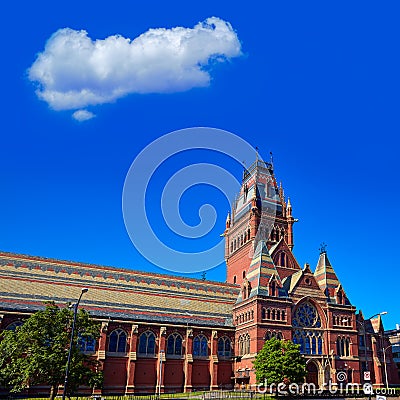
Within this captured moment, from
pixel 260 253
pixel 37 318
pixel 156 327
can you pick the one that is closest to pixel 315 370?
pixel 260 253

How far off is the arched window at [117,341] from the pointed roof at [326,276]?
36.1m

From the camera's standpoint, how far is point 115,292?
73562mm

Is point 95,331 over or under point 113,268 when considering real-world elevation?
under

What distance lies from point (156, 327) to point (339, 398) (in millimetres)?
29339

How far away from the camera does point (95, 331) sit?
4534 centimetres

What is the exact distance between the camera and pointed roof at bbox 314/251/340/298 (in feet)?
243

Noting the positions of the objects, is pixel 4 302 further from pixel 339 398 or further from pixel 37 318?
pixel 339 398

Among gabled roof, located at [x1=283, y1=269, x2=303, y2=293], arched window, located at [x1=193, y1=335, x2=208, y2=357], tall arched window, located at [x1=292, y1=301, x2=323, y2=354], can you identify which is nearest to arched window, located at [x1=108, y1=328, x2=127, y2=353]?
arched window, located at [x1=193, y1=335, x2=208, y2=357]

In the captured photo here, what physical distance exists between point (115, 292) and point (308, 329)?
34.1 meters

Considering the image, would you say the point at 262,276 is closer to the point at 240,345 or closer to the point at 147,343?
the point at 240,345

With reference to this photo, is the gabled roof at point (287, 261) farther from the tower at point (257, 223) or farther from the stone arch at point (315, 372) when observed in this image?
the stone arch at point (315, 372)

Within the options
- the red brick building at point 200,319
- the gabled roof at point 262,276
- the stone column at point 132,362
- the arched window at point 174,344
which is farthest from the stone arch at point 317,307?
the stone column at point 132,362

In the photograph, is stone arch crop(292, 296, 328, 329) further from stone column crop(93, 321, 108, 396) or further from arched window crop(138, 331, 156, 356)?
stone column crop(93, 321, 108, 396)

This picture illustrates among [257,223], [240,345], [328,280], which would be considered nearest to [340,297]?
[328,280]
